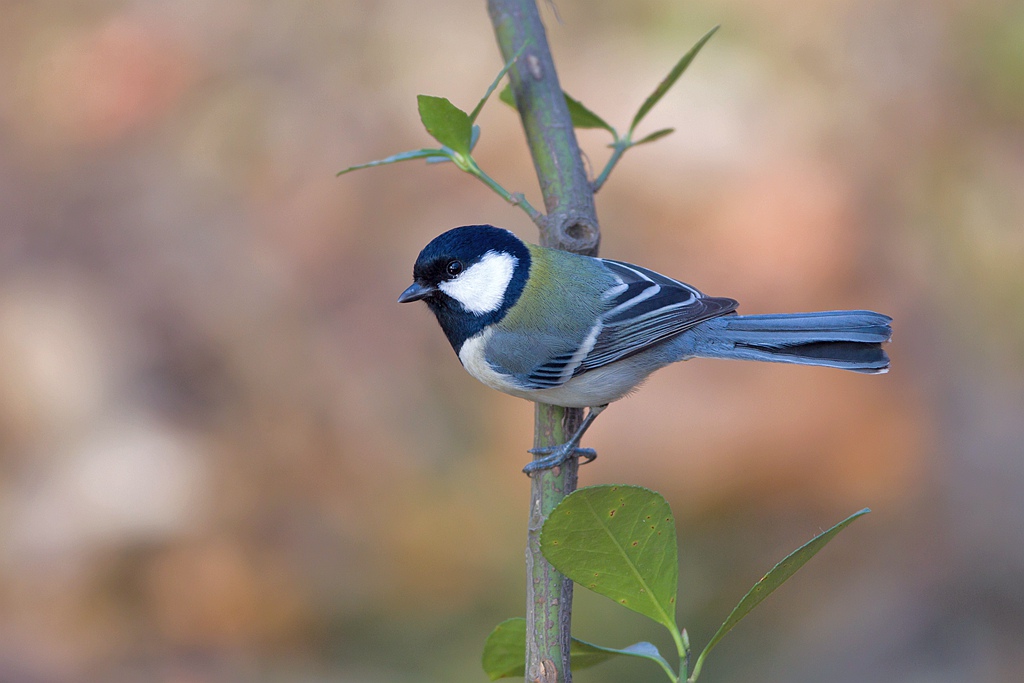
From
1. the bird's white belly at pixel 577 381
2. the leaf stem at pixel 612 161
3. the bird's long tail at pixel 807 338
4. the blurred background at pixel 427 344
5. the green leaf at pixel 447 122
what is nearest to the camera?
the green leaf at pixel 447 122

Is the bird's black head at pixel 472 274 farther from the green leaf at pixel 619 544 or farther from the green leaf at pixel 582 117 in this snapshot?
the green leaf at pixel 619 544

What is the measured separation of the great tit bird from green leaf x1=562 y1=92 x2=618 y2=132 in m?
0.33

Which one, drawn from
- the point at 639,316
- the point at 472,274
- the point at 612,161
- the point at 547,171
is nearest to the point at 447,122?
the point at 547,171

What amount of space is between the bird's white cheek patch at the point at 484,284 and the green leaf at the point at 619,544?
115 centimetres

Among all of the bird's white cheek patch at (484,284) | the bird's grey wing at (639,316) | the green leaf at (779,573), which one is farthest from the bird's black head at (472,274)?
the green leaf at (779,573)

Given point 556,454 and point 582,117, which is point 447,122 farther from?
point 556,454

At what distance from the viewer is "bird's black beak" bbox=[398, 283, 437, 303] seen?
2371 millimetres

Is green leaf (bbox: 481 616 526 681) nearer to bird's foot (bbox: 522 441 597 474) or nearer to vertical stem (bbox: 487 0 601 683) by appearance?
vertical stem (bbox: 487 0 601 683)

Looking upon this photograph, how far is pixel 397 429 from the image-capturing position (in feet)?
14.1

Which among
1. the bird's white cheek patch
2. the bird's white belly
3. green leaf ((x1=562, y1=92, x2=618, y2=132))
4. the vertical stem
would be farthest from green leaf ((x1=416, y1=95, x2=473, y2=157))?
the bird's white belly

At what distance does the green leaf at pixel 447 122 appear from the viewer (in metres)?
1.78

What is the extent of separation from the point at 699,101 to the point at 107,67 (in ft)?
10.9

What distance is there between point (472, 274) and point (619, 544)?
3.87ft

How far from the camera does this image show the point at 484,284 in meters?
2.41
